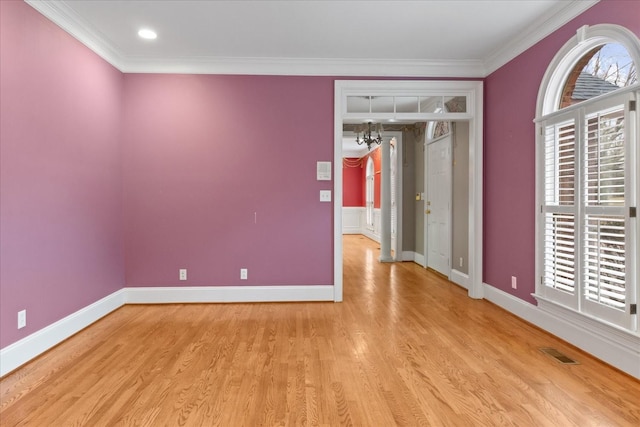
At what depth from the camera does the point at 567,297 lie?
116 inches

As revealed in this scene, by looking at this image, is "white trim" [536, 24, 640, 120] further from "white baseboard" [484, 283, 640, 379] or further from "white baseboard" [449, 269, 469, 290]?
"white baseboard" [449, 269, 469, 290]

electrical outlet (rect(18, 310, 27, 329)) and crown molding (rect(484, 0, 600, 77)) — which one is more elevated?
crown molding (rect(484, 0, 600, 77))

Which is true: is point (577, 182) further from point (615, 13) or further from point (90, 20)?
point (90, 20)

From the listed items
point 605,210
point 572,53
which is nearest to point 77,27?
point 572,53

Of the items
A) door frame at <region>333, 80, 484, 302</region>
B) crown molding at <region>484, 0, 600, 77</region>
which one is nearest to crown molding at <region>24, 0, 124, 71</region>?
door frame at <region>333, 80, 484, 302</region>

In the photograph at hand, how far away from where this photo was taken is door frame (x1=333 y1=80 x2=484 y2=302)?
4.17 meters

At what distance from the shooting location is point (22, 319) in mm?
2598

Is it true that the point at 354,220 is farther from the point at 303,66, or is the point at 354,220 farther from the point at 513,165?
the point at 513,165

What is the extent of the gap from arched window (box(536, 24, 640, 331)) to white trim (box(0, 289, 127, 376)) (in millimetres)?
4188

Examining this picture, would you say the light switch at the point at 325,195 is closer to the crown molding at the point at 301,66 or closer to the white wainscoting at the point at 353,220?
the crown molding at the point at 301,66

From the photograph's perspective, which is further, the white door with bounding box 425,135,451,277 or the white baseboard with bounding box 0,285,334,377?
the white door with bounding box 425,135,451,277

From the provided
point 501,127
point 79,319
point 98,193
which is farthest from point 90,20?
point 501,127

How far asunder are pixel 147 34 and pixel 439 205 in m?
4.50

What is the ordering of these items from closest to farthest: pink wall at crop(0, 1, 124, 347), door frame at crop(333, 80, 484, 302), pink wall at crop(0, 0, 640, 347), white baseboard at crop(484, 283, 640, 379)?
1. white baseboard at crop(484, 283, 640, 379)
2. pink wall at crop(0, 1, 124, 347)
3. pink wall at crop(0, 0, 640, 347)
4. door frame at crop(333, 80, 484, 302)
